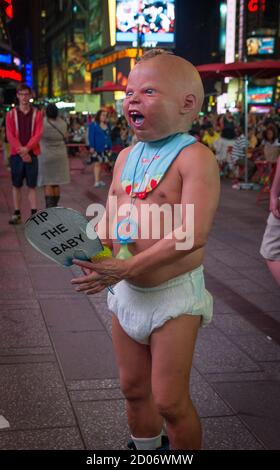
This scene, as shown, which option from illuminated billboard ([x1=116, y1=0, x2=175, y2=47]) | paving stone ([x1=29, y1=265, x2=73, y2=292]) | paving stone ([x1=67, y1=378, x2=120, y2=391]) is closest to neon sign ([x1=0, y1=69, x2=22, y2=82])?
illuminated billboard ([x1=116, y1=0, x2=175, y2=47])

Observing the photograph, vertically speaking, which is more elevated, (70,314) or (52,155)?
(52,155)

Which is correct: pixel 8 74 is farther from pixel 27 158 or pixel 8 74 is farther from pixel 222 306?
pixel 222 306

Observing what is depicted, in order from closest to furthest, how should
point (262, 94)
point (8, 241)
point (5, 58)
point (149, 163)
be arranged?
point (149, 163)
point (8, 241)
point (5, 58)
point (262, 94)

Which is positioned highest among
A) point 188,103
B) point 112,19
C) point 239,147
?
point 112,19

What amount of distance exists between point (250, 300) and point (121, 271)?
11.4 feet

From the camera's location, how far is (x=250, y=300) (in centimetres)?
549

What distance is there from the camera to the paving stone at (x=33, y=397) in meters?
3.19

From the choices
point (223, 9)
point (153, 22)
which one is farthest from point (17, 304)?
point (223, 9)

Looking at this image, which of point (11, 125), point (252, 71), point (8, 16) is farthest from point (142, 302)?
point (8, 16)

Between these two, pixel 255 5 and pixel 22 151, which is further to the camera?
pixel 255 5

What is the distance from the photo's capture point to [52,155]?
9375 millimetres

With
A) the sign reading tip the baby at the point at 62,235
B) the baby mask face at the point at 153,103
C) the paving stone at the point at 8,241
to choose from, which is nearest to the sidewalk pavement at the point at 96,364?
the paving stone at the point at 8,241

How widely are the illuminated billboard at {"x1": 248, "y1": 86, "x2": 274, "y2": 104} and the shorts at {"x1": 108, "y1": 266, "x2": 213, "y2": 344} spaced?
55.5 metres

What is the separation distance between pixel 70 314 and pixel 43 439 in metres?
2.04
